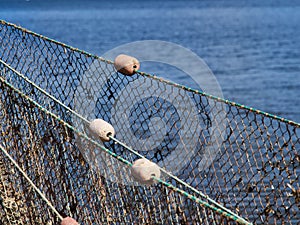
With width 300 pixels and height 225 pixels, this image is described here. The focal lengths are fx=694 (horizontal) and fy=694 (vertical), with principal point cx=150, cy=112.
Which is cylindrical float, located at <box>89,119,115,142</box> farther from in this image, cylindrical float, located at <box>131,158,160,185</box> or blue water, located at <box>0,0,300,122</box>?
blue water, located at <box>0,0,300,122</box>

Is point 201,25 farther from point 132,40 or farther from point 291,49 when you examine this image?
point 291,49

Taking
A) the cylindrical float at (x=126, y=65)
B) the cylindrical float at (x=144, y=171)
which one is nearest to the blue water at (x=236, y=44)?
the cylindrical float at (x=126, y=65)

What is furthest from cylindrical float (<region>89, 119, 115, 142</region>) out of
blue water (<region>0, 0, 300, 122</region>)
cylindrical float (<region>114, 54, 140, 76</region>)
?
blue water (<region>0, 0, 300, 122</region>)

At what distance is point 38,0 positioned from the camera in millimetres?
93250

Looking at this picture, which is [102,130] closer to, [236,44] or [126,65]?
[126,65]

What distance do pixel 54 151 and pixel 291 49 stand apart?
26.0 meters

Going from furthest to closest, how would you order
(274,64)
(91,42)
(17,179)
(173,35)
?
(173,35)
(91,42)
(274,64)
(17,179)

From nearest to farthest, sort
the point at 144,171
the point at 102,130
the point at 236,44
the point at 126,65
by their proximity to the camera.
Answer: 1. the point at 144,171
2. the point at 102,130
3. the point at 126,65
4. the point at 236,44

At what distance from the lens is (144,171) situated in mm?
4391

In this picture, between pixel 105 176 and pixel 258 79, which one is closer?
pixel 105 176

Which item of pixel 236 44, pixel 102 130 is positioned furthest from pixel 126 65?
pixel 236 44

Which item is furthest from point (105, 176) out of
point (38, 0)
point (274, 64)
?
point (38, 0)

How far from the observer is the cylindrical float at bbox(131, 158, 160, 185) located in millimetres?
4395

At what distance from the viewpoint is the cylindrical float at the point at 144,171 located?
4.39 metres
